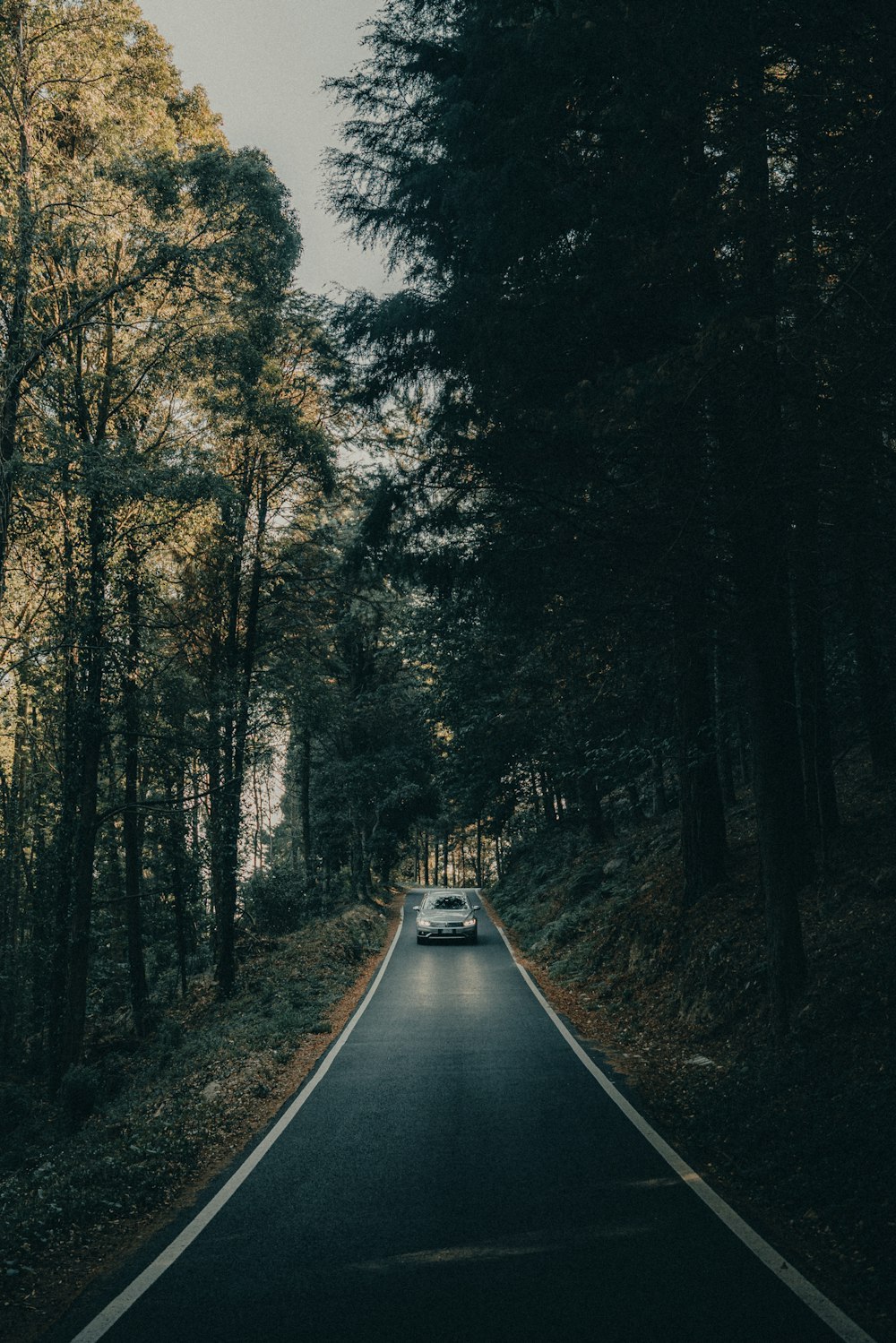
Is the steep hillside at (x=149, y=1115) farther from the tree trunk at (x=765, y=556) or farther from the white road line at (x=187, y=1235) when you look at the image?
the tree trunk at (x=765, y=556)

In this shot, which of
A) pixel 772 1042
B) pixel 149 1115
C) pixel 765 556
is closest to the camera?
pixel 765 556

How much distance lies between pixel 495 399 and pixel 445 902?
62.2 feet

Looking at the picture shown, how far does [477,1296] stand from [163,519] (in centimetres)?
1034

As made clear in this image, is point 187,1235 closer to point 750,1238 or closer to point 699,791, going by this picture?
point 750,1238

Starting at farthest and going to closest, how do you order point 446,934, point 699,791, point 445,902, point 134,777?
point 445,902 → point 446,934 → point 134,777 → point 699,791

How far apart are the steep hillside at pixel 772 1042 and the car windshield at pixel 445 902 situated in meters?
7.51

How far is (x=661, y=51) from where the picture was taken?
200 inches

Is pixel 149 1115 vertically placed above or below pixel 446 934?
above

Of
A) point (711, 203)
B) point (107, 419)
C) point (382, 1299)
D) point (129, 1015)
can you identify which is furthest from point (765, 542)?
point (129, 1015)

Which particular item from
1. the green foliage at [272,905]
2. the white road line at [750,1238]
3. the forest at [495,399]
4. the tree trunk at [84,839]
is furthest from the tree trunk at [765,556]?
the green foliage at [272,905]

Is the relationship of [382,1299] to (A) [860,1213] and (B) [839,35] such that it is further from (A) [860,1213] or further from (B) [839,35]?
(B) [839,35]

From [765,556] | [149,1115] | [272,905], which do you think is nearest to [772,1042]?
[765,556]

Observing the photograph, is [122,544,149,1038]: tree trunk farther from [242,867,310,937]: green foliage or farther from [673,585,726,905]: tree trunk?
[673,585,726,905]: tree trunk

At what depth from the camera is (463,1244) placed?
4594 mm
